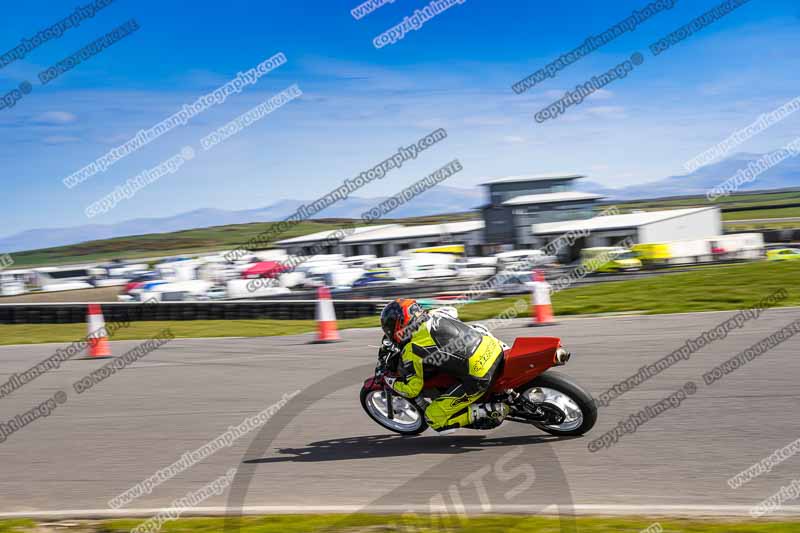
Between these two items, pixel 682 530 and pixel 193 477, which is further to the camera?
pixel 193 477

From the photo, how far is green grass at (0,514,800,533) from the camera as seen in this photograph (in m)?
4.45

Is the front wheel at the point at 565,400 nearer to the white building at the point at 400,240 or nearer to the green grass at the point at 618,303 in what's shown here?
the green grass at the point at 618,303

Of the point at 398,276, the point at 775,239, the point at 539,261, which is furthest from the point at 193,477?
the point at 775,239

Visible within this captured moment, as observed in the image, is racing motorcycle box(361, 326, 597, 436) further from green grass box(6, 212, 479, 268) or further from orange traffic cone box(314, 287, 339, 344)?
green grass box(6, 212, 479, 268)

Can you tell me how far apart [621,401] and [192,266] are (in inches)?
1767

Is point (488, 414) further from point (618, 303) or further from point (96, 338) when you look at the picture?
point (618, 303)

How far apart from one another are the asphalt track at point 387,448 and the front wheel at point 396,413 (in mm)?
144

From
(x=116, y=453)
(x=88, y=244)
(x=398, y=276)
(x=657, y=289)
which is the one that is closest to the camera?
(x=116, y=453)

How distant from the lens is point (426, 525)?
4.94 m

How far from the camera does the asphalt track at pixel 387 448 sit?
5.45m

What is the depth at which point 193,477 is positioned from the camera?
659cm

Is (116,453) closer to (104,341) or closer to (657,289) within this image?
(104,341)

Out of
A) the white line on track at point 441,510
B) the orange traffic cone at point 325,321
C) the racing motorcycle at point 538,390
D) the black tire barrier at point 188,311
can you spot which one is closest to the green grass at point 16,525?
the white line on track at point 441,510

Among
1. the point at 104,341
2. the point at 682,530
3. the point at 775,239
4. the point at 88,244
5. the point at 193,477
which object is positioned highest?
the point at 88,244
